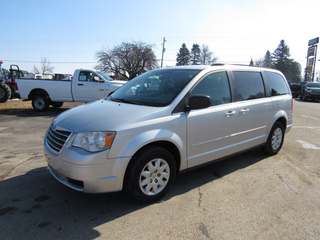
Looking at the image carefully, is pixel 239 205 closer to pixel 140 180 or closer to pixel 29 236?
pixel 140 180

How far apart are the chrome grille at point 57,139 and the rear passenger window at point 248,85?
9.26 feet

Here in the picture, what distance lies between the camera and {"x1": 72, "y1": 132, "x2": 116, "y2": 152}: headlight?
2557 mm

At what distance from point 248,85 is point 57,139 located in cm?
337

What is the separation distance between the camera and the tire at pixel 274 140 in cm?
473

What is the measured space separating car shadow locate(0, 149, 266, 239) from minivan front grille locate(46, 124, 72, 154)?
28.4 inches

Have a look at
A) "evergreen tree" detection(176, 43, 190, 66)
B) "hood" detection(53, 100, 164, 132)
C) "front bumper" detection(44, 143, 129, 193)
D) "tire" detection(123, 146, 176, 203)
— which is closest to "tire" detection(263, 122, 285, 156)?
"tire" detection(123, 146, 176, 203)

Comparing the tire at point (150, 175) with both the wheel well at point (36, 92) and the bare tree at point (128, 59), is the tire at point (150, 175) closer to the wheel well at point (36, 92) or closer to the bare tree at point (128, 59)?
the wheel well at point (36, 92)

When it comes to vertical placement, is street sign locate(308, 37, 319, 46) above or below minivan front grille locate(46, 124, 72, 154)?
above

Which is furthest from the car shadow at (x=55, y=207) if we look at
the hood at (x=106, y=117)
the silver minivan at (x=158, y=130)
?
the hood at (x=106, y=117)

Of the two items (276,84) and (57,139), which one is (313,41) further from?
(57,139)

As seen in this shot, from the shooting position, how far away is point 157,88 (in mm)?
3656

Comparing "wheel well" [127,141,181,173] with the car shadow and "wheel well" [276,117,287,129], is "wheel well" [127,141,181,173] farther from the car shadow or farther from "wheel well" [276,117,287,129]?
"wheel well" [276,117,287,129]

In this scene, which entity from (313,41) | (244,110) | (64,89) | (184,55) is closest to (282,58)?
(313,41)

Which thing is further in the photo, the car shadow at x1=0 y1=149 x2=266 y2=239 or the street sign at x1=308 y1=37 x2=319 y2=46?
the street sign at x1=308 y1=37 x2=319 y2=46
